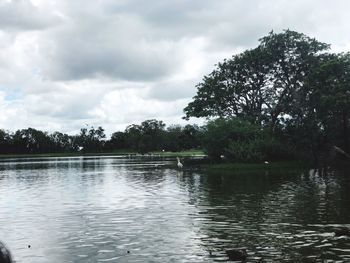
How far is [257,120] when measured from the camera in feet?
300

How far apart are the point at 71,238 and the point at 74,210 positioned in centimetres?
993

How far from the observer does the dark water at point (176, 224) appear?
62.6 feet

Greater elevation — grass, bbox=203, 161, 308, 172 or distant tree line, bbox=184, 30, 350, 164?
distant tree line, bbox=184, 30, 350, 164

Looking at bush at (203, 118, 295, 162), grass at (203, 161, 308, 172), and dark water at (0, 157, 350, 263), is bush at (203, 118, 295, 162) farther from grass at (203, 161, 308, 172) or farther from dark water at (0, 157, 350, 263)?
dark water at (0, 157, 350, 263)

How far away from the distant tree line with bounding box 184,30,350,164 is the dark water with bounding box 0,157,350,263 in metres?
38.0

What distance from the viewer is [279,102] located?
9100cm

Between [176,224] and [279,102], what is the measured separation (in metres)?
69.2

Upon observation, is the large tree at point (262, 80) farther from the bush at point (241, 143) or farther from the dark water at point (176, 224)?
the dark water at point (176, 224)

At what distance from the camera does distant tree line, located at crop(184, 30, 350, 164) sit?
262 ft

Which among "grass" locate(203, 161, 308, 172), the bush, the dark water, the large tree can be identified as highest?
the large tree

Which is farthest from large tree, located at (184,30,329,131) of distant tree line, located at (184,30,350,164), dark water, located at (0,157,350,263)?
dark water, located at (0,157,350,263)

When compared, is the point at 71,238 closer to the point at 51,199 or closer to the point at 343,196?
the point at 51,199

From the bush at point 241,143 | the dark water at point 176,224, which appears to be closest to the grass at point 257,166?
the bush at point 241,143

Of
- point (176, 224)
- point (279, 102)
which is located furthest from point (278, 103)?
point (176, 224)
